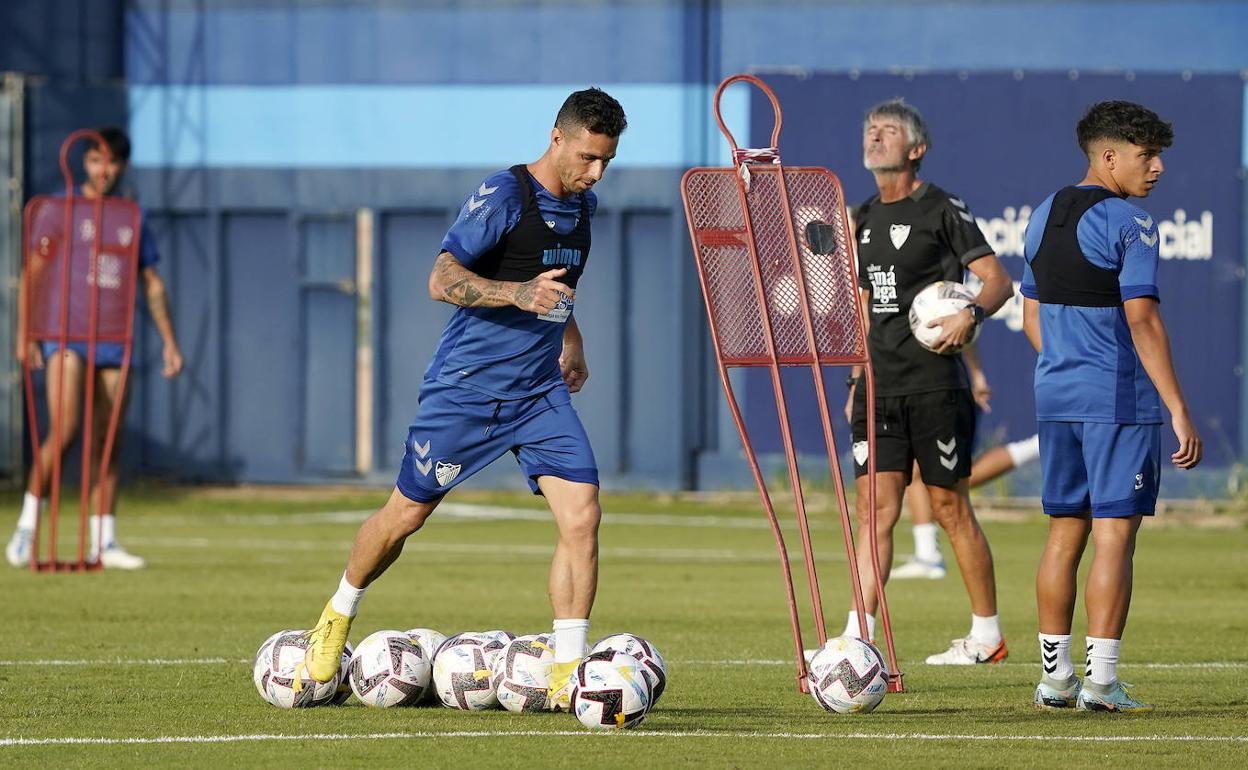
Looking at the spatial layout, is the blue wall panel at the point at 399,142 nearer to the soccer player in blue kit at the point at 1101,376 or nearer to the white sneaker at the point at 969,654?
the white sneaker at the point at 969,654

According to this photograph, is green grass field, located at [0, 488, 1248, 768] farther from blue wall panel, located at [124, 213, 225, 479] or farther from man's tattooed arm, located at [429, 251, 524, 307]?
blue wall panel, located at [124, 213, 225, 479]

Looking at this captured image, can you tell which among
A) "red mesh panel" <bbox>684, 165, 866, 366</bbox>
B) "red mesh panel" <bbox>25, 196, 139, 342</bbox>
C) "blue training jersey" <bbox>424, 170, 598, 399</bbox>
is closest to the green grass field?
"blue training jersey" <bbox>424, 170, 598, 399</bbox>

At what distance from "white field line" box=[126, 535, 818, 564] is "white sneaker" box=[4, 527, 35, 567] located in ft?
7.09

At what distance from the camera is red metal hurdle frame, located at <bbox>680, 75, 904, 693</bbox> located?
309 inches

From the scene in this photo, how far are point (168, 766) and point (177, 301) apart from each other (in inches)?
678

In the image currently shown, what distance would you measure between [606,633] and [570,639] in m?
2.86

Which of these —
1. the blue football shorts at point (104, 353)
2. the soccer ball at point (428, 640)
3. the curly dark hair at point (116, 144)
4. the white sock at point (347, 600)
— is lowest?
the soccer ball at point (428, 640)

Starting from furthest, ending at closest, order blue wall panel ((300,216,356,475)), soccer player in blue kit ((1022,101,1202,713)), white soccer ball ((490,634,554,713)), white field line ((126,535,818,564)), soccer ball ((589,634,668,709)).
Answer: blue wall panel ((300,216,356,475)) → white field line ((126,535,818,564)) → white soccer ball ((490,634,554,713)) → soccer player in blue kit ((1022,101,1202,713)) → soccer ball ((589,634,668,709))

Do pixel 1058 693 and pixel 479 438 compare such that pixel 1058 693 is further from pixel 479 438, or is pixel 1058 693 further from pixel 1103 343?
pixel 479 438

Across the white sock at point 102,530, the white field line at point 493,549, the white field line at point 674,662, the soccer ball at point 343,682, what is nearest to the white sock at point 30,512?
the white sock at point 102,530

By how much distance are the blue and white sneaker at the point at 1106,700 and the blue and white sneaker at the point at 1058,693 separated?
0.09m

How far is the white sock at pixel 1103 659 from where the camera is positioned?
24.7ft

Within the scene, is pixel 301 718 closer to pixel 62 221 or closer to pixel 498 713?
pixel 498 713

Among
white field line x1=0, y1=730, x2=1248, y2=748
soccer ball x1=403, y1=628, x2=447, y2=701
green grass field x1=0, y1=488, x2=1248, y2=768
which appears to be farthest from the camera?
soccer ball x1=403, y1=628, x2=447, y2=701
